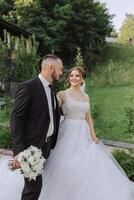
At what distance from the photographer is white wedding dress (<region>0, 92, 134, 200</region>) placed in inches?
215

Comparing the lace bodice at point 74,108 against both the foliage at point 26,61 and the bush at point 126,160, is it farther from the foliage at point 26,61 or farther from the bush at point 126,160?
the foliage at point 26,61

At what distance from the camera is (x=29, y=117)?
461cm

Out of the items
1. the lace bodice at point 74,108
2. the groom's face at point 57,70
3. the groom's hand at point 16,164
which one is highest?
the groom's face at point 57,70

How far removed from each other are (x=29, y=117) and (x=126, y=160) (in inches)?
116

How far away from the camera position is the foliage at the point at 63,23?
99.9 feet

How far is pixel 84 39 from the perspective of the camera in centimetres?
3497

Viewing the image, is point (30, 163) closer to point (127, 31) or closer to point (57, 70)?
point (57, 70)

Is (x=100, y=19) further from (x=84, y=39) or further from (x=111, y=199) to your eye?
(x=111, y=199)

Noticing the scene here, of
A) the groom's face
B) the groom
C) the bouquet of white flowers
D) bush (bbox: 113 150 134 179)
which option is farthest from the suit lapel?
bush (bbox: 113 150 134 179)

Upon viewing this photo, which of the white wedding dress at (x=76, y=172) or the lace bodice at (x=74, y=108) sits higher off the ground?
the lace bodice at (x=74, y=108)

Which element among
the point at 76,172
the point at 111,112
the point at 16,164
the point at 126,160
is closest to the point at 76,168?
the point at 76,172

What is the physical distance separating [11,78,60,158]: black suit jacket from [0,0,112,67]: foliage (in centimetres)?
2466

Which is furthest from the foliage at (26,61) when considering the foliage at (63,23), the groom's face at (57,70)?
the foliage at (63,23)

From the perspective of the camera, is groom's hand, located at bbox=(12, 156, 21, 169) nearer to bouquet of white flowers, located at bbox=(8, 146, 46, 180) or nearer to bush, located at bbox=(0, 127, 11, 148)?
bouquet of white flowers, located at bbox=(8, 146, 46, 180)
